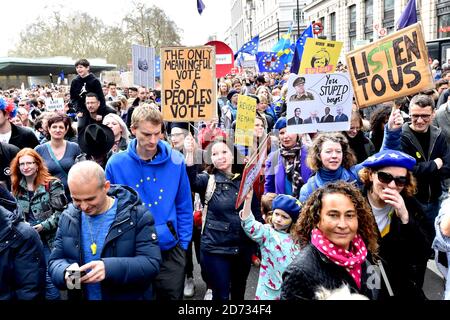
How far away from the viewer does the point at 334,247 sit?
2.11 m

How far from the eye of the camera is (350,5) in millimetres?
42312

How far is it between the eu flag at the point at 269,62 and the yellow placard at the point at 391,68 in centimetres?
1048

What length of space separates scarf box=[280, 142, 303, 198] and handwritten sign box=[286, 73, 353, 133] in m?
0.22

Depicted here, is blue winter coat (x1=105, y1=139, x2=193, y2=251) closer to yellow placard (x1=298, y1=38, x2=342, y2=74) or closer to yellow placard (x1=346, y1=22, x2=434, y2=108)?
yellow placard (x1=346, y1=22, x2=434, y2=108)

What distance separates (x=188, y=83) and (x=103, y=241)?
235cm

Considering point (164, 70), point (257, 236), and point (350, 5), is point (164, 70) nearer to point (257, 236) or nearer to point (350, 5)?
point (257, 236)

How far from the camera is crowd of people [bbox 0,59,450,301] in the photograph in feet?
7.50

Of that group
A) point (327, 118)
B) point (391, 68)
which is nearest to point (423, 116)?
point (391, 68)

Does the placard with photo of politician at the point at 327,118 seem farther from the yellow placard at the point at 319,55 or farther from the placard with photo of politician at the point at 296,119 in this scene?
the yellow placard at the point at 319,55

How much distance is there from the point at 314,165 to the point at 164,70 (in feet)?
6.01

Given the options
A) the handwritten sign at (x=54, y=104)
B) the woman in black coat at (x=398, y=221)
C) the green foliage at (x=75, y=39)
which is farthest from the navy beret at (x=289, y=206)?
the green foliage at (x=75, y=39)

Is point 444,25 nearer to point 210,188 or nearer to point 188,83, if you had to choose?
point 188,83

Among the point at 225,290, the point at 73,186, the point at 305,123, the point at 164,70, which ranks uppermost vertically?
the point at 164,70
